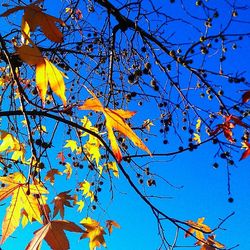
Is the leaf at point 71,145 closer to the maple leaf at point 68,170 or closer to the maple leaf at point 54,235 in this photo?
the maple leaf at point 68,170

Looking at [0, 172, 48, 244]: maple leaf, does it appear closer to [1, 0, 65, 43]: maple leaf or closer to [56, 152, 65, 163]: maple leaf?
[1, 0, 65, 43]: maple leaf

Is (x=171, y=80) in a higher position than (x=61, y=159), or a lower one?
higher

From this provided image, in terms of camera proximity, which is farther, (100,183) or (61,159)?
(61,159)

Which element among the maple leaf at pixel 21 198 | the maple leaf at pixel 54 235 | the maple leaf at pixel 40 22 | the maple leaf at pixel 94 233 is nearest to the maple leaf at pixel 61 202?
the maple leaf at pixel 94 233

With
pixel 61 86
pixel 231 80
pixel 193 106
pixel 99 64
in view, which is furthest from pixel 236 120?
pixel 99 64

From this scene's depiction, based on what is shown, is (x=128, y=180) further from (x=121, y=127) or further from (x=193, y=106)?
(x=193, y=106)

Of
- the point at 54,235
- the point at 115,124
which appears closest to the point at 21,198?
the point at 54,235

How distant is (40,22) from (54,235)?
34.7 inches

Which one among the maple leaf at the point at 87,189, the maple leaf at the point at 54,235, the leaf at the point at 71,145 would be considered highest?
the leaf at the point at 71,145

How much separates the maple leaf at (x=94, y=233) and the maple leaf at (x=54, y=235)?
1026 mm

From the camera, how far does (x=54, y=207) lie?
7.70ft

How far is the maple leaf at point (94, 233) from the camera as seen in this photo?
265 cm

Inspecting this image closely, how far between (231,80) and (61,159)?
69.0 inches

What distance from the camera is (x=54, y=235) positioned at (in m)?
1.49
